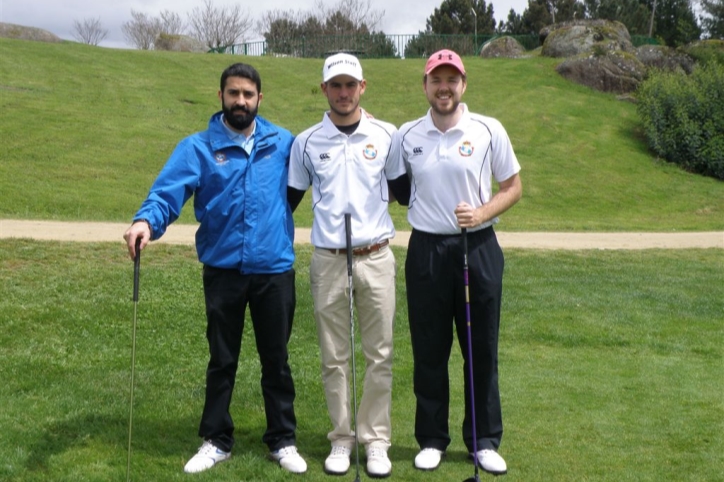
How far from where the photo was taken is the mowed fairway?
530 cm

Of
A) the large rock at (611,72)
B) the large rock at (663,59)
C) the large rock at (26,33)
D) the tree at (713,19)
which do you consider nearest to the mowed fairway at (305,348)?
the large rock at (611,72)

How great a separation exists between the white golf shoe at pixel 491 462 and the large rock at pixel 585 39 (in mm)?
29247

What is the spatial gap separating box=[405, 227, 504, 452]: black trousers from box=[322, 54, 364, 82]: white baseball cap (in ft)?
3.06

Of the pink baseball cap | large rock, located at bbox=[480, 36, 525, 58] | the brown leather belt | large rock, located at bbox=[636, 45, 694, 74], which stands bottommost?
the brown leather belt

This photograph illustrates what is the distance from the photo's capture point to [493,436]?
524cm

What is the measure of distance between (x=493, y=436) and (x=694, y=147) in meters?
22.5

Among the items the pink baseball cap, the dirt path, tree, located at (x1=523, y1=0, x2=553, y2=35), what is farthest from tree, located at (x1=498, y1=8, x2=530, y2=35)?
the pink baseball cap

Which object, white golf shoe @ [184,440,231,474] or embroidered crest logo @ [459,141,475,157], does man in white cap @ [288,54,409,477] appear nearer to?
embroidered crest logo @ [459,141,475,157]

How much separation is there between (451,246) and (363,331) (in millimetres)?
682

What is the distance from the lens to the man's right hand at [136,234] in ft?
15.4

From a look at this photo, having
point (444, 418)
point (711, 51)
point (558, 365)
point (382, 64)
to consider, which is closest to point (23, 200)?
point (558, 365)

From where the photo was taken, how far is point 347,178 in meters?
4.91

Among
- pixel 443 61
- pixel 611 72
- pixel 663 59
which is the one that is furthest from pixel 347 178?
pixel 663 59

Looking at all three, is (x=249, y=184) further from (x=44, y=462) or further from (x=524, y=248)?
(x=524, y=248)
